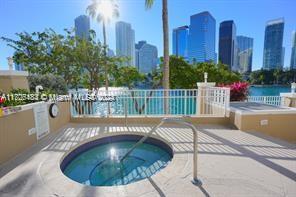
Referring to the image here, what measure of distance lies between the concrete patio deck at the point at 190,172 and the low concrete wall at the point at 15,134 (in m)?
0.16

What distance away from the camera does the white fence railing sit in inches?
239

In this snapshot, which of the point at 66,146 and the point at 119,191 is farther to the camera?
the point at 66,146

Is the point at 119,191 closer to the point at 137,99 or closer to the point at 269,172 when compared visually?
the point at 269,172

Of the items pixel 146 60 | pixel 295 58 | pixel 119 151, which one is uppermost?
pixel 295 58

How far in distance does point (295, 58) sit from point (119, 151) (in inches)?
3884

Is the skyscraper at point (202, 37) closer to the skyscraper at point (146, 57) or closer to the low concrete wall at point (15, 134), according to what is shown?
the skyscraper at point (146, 57)

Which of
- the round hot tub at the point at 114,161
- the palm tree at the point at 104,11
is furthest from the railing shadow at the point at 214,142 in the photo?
the palm tree at the point at 104,11

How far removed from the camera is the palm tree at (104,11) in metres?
14.8

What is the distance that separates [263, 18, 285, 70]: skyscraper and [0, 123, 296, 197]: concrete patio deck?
90607 millimetres

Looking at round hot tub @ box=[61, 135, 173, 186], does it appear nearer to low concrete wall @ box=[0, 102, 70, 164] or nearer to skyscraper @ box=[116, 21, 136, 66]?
low concrete wall @ box=[0, 102, 70, 164]

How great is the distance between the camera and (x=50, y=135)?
4750 millimetres

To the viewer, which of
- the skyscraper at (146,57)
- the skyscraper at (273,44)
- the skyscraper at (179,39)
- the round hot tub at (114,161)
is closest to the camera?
the round hot tub at (114,161)

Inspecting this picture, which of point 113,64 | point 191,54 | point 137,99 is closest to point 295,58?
point 191,54

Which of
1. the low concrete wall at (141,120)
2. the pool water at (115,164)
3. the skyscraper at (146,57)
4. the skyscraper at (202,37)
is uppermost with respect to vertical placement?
the skyscraper at (202,37)
